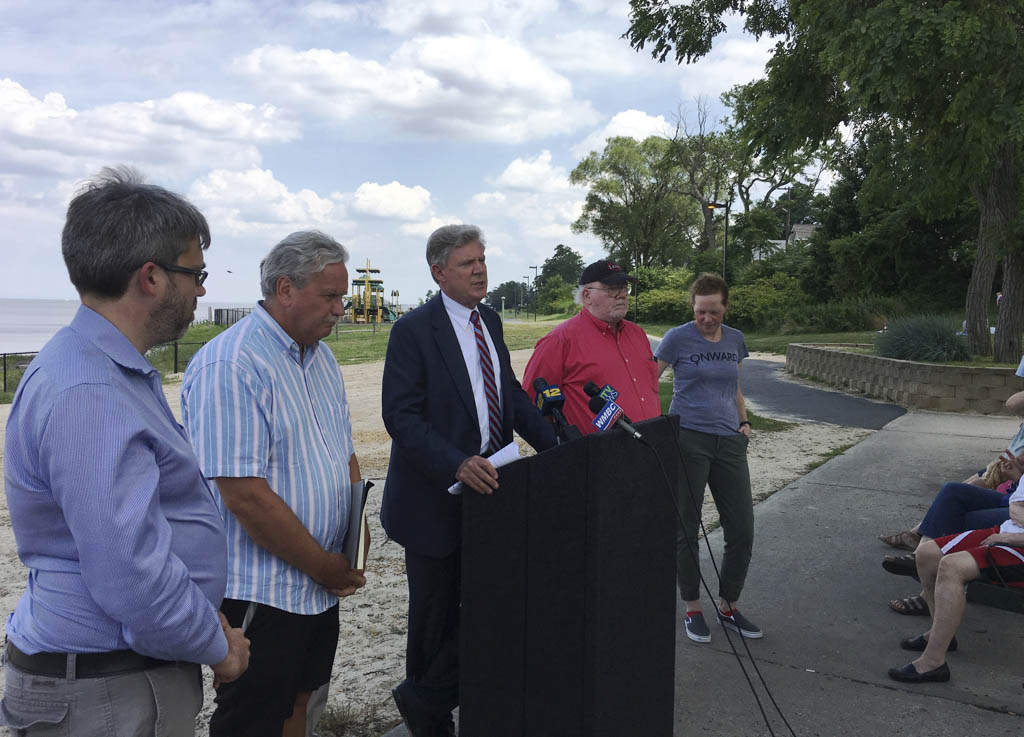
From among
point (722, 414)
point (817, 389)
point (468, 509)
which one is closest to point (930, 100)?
point (817, 389)

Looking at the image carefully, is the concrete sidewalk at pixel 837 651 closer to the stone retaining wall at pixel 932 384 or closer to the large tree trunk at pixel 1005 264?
the stone retaining wall at pixel 932 384

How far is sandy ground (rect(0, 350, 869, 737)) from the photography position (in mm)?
3523

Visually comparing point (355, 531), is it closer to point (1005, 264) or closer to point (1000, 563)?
point (1000, 563)

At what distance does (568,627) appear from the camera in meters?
2.30

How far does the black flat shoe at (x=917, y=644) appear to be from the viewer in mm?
4004

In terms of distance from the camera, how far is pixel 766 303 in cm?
3856

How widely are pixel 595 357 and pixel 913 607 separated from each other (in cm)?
240

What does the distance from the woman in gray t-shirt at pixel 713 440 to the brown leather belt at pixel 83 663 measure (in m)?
3.07

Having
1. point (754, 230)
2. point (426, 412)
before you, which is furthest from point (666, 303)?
point (426, 412)

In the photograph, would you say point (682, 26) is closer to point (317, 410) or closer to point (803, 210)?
point (317, 410)

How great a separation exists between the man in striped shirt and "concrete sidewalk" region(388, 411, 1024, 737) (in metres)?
1.07

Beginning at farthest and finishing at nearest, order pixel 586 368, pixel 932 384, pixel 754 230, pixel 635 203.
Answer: pixel 635 203
pixel 754 230
pixel 932 384
pixel 586 368

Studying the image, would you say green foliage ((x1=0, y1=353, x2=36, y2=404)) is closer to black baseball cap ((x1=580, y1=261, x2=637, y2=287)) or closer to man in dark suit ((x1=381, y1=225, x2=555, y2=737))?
black baseball cap ((x1=580, y1=261, x2=637, y2=287))

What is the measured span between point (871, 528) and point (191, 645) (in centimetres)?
576
